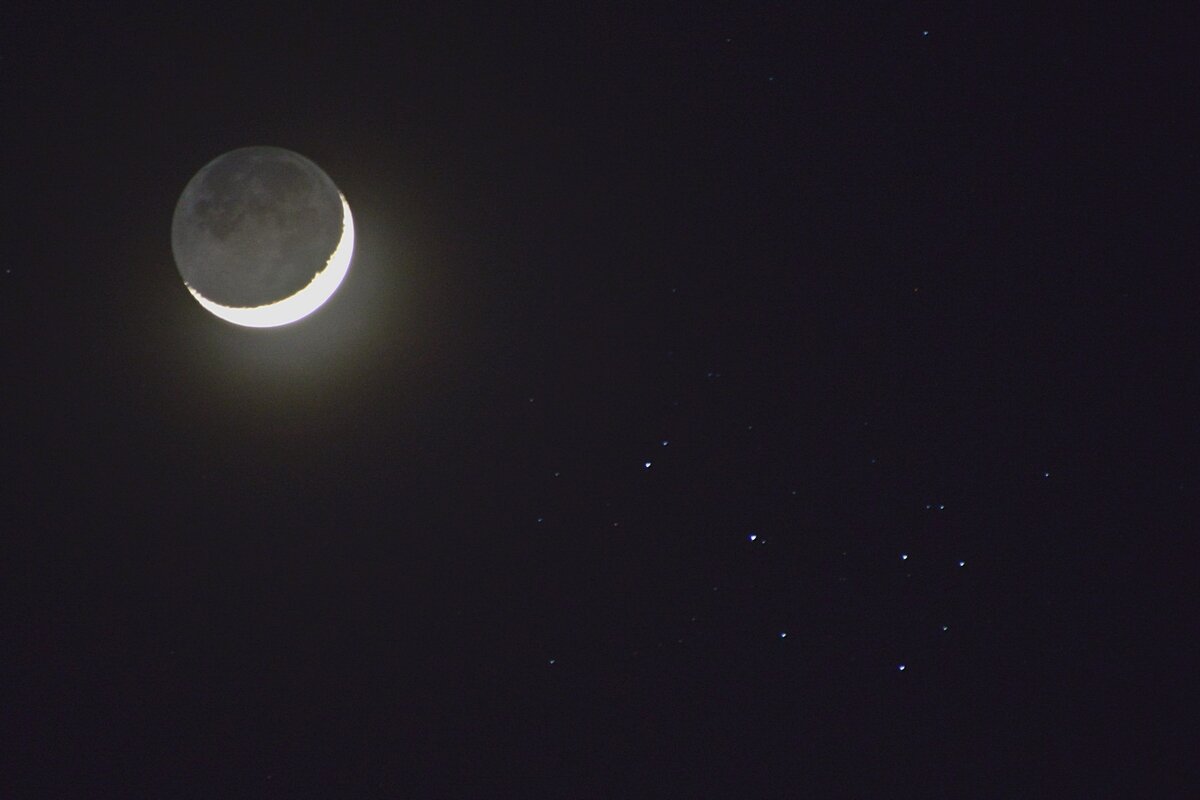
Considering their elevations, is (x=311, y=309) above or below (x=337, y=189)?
below

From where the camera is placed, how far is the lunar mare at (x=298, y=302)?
2.73m

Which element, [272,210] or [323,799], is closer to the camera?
[272,210]

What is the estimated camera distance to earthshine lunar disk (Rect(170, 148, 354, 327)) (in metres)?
2.68

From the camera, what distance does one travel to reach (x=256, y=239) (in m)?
2.67

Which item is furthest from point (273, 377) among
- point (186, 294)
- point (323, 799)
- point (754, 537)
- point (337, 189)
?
point (754, 537)

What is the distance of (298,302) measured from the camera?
2762mm

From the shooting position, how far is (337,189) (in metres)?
2.96

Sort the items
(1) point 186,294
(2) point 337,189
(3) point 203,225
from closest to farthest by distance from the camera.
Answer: (3) point 203,225 → (2) point 337,189 → (1) point 186,294

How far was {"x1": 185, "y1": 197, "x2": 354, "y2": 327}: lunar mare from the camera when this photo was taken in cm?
273

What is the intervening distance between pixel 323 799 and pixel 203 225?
1895 mm

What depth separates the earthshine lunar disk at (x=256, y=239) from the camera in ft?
8.78

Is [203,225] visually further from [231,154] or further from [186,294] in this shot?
[186,294]

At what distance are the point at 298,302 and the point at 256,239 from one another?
0.21m

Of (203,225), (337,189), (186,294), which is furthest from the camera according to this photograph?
(186,294)
